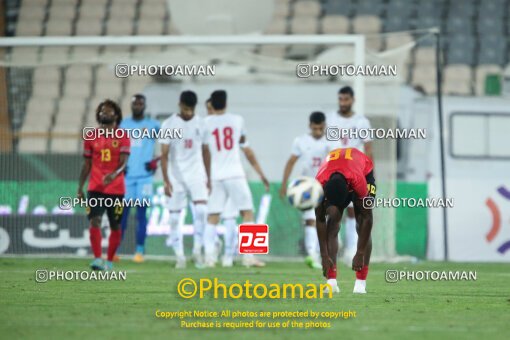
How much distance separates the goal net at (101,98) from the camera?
18.9 m

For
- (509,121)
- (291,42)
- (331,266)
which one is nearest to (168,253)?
(291,42)

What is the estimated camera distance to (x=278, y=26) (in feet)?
93.0

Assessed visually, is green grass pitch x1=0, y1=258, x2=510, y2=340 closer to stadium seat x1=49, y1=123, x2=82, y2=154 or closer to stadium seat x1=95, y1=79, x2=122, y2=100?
stadium seat x1=49, y1=123, x2=82, y2=154

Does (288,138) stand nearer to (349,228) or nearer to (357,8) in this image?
(349,228)

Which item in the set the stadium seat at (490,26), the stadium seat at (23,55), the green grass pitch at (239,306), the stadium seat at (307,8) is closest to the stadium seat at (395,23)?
the stadium seat at (307,8)

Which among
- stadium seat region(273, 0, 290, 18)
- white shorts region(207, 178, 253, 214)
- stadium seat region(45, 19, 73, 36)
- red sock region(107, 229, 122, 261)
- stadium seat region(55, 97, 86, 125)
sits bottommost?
red sock region(107, 229, 122, 261)

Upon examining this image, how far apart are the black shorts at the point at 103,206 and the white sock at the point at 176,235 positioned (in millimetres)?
1862

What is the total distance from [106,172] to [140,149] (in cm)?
333

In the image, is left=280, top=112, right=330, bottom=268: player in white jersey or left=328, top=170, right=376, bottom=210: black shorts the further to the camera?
left=280, top=112, right=330, bottom=268: player in white jersey

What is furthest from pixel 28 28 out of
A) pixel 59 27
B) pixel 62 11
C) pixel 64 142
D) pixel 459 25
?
pixel 459 25

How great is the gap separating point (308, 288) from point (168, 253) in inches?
304

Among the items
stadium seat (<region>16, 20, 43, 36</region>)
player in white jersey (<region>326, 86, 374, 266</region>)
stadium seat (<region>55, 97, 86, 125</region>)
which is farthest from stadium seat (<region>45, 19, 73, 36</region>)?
player in white jersey (<region>326, 86, 374, 266</region>)

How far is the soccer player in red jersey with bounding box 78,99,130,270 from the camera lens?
14.6 meters

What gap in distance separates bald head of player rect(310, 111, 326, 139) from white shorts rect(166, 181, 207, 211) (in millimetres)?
1785
